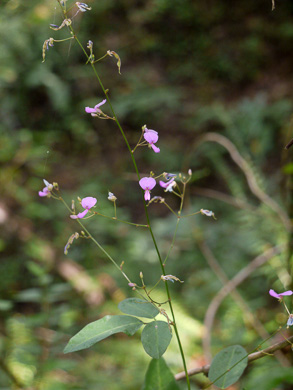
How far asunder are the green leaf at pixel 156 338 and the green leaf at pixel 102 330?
0.7 inches

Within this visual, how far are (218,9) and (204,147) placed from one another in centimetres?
191

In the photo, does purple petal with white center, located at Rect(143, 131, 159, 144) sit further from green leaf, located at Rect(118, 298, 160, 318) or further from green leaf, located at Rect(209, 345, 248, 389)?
green leaf, located at Rect(209, 345, 248, 389)

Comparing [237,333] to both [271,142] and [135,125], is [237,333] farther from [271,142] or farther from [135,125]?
[135,125]

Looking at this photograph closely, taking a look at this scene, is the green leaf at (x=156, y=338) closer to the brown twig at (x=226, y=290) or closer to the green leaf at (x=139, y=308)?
the green leaf at (x=139, y=308)

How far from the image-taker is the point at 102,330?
521 millimetres

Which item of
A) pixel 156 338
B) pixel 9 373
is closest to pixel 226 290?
pixel 9 373

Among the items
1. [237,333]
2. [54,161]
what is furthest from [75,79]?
[237,333]

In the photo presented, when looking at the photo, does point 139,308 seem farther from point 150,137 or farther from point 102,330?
point 150,137

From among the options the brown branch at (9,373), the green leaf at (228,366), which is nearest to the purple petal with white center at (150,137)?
the green leaf at (228,366)

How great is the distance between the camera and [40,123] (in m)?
3.72

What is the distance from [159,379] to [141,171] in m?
3.19

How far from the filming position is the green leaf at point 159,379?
59 centimetres

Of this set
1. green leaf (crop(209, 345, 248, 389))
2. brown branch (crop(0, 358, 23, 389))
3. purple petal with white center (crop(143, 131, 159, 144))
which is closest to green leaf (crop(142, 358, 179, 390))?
green leaf (crop(209, 345, 248, 389))

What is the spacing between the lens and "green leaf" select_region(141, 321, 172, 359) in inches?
19.7
